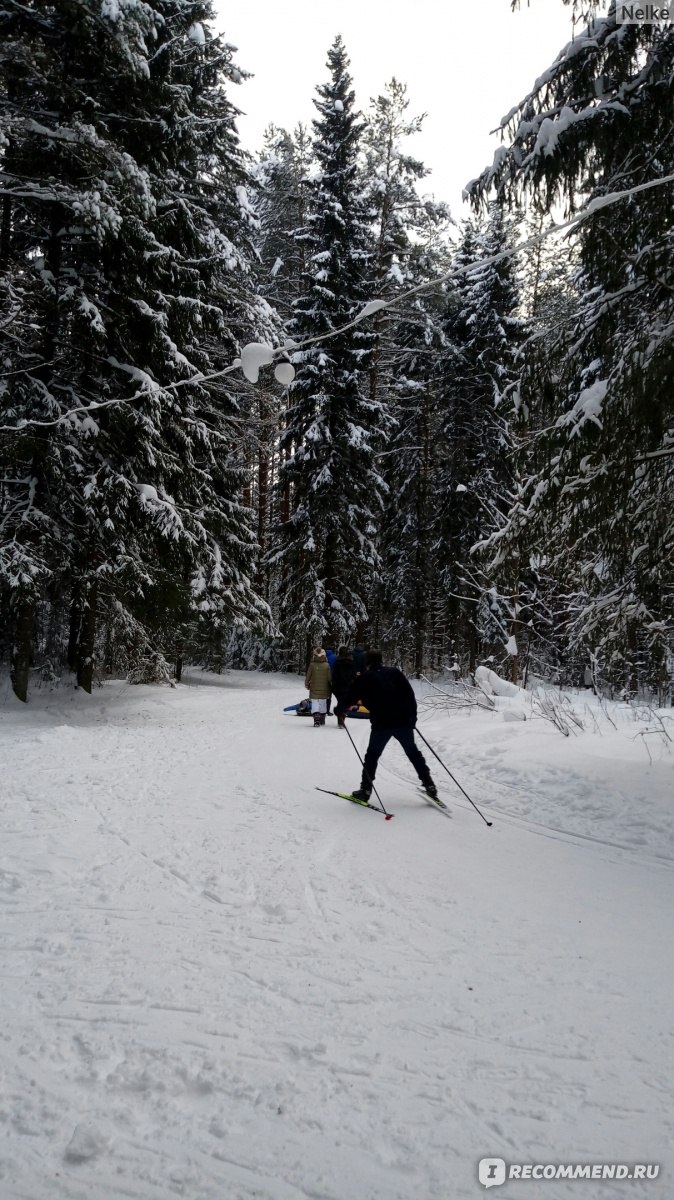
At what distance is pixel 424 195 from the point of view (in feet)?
72.1

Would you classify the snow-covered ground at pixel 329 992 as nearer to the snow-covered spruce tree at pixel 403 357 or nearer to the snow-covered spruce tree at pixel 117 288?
the snow-covered spruce tree at pixel 117 288

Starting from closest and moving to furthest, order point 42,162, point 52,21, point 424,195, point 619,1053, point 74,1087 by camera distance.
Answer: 1. point 74,1087
2. point 619,1053
3. point 52,21
4. point 42,162
5. point 424,195

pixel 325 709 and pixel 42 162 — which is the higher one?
pixel 42 162

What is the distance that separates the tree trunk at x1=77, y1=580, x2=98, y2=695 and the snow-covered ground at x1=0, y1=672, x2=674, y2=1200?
651 centimetres

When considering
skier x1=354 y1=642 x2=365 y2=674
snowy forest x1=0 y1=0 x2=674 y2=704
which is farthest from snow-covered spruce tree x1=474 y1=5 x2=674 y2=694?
skier x1=354 y1=642 x2=365 y2=674

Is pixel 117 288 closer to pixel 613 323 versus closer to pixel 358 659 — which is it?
pixel 358 659

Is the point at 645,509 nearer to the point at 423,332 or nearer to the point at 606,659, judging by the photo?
the point at 606,659

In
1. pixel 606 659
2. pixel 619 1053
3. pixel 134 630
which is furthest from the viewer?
pixel 134 630

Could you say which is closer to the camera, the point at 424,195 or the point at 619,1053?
the point at 619,1053

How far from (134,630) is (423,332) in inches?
630

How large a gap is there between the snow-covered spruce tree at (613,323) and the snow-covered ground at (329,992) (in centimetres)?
260

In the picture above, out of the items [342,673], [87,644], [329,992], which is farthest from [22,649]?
[329,992]

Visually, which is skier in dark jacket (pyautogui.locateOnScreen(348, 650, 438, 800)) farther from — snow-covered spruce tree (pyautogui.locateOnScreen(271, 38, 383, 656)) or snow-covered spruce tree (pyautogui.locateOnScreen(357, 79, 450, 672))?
snow-covered spruce tree (pyautogui.locateOnScreen(357, 79, 450, 672))

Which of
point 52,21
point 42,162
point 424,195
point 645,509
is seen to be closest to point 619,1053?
point 645,509
